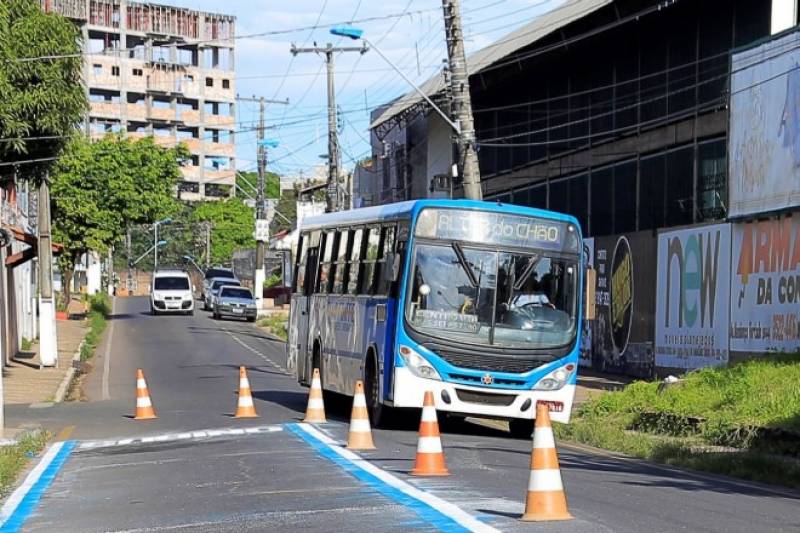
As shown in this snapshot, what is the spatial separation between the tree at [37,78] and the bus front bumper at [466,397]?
8.12 m

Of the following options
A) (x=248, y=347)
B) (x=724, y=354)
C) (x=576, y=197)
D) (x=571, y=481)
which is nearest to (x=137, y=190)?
(x=248, y=347)

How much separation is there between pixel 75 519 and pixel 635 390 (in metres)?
13.0

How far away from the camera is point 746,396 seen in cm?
1881

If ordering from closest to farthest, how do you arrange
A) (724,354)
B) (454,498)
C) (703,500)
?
(454,498) → (703,500) → (724,354)

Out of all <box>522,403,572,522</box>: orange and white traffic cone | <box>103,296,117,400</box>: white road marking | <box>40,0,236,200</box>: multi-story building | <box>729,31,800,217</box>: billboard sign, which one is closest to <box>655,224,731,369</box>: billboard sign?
<box>729,31,800,217</box>: billboard sign

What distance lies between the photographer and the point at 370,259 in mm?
20516

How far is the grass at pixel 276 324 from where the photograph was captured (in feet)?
180

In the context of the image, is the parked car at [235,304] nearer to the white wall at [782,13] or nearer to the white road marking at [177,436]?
the white wall at [782,13]

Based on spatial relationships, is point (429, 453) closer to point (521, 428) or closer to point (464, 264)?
point (464, 264)

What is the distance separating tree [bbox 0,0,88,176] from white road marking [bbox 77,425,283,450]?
593 centimetres

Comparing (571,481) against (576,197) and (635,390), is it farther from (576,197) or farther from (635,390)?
(576,197)

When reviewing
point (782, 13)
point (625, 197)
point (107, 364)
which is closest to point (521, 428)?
point (782, 13)

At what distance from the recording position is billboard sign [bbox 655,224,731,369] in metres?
27.9

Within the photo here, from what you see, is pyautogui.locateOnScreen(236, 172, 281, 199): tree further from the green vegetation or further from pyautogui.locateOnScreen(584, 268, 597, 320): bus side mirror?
pyautogui.locateOnScreen(584, 268, 597, 320): bus side mirror
